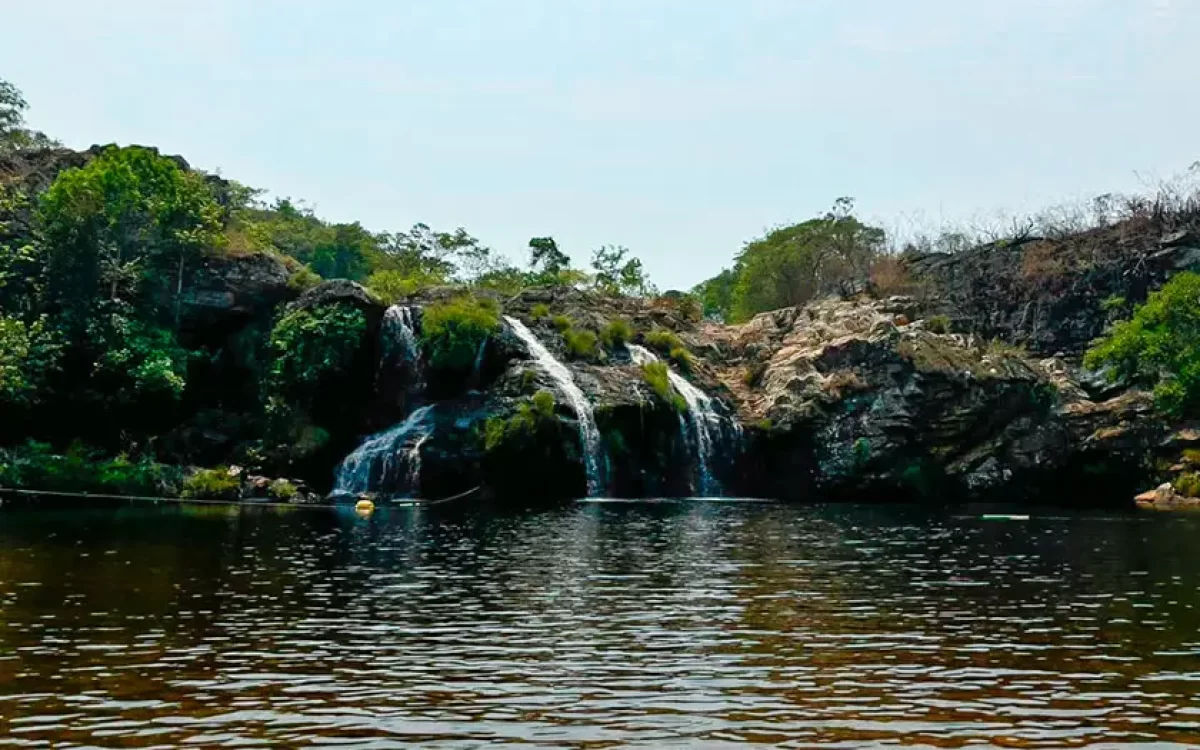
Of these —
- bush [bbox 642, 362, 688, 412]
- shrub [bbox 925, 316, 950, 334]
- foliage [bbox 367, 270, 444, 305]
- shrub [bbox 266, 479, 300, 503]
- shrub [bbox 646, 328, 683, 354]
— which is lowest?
shrub [bbox 266, 479, 300, 503]

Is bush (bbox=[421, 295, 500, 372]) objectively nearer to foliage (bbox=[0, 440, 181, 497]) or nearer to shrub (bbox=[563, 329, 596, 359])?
shrub (bbox=[563, 329, 596, 359])

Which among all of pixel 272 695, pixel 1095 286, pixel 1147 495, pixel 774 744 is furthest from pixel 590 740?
pixel 1095 286

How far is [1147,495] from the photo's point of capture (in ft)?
170

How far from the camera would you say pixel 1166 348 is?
176ft

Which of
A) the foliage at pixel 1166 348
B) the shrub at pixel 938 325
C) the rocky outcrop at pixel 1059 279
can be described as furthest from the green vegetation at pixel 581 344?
the foliage at pixel 1166 348

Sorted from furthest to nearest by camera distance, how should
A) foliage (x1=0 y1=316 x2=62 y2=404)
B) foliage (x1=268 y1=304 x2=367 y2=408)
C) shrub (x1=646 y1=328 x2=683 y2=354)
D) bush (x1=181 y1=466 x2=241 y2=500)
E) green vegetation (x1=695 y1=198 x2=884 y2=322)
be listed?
green vegetation (x1=695 y1=198 x2=884 y2=322) → shrub (x1=646 y1=328 x2=683 y2=354) → foliage (x1=268 y1=304 x2=367 y2=408) → bush (x1=181 y1=466 x2=241 y2=500) → foliage (x1=0 y1=316 x2=62 y2=404)

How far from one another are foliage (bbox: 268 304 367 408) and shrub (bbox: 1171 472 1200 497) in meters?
39.2

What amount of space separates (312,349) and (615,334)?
52.3 feet

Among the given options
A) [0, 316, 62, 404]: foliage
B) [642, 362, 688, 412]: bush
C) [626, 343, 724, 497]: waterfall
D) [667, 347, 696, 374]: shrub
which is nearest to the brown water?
[0, 316, 62, 404]: foliage

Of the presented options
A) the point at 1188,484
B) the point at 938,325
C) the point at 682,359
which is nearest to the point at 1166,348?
the point at 1188,484

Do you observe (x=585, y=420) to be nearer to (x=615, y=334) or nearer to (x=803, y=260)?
(x=615, y=334)

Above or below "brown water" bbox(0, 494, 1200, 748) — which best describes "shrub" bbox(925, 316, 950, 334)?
above

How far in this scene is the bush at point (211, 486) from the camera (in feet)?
161

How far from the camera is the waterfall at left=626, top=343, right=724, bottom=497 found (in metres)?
54.4
